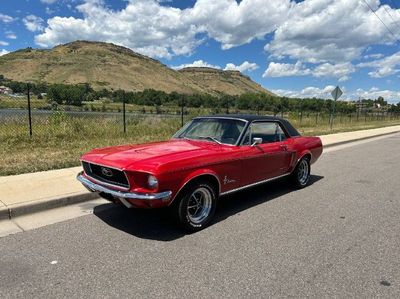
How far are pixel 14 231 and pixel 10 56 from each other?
165m

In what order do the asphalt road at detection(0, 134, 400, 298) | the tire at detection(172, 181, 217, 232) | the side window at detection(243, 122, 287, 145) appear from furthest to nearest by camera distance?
the side window at detection(243, 122, 287, 145) → the tire at detection(172, 181, 217, 232) → the asphalt road at detection(0, 134, 400, 298)

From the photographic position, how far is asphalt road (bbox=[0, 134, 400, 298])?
3.17m

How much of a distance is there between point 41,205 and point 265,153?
3463mm

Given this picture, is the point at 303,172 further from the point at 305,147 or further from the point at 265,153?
the point at 265,153

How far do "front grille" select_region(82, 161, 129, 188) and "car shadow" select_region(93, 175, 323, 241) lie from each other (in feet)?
2.10

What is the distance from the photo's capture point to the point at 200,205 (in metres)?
4.74

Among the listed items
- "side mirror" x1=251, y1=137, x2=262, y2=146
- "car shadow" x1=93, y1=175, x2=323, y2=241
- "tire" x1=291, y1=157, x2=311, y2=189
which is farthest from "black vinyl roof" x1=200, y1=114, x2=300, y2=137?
"car shadow" x1=93, y1=175, x2=323, y2=241

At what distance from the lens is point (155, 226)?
15.3ft

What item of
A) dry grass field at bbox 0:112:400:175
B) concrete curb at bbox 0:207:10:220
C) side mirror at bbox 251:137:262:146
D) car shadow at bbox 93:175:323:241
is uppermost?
side mirror at bbox 251:137:262:146

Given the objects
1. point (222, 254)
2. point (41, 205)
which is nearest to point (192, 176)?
point (222, 254)

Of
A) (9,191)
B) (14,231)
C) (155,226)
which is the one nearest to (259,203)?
(155,226)

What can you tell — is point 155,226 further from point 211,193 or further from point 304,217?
point 304,217

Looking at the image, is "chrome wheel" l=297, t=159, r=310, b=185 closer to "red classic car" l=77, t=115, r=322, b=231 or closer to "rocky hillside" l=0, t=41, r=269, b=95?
"red classic car" l=77, t=115, r=322, b=231

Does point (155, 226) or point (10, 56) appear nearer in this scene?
point (155, 226)
